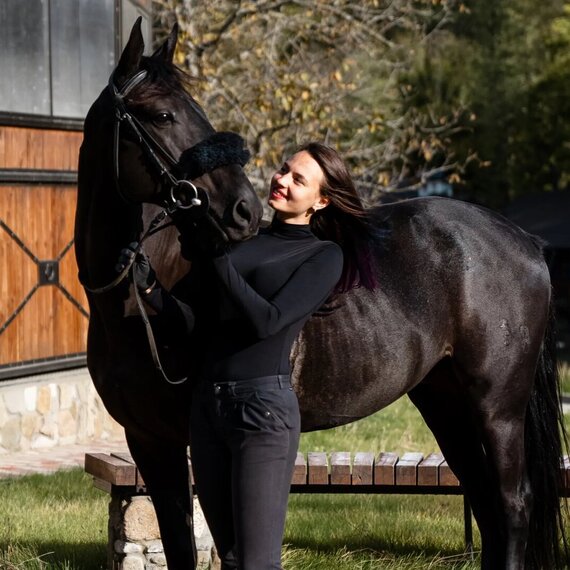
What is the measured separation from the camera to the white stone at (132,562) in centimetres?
521

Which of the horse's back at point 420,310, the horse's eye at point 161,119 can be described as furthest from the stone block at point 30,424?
the horse's eye at point 161,119

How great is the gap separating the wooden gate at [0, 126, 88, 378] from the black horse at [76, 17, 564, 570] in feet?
15.1

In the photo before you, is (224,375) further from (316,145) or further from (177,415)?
(316,145)

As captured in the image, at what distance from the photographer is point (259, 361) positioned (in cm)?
351

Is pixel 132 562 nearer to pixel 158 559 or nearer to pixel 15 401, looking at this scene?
pixel 158 559

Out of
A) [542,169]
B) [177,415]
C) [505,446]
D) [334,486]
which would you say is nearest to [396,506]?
[334,486]

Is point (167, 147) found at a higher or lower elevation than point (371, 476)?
higher

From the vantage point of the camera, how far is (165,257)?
414 cm

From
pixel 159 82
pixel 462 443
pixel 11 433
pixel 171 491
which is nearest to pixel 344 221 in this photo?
pixel 159 82

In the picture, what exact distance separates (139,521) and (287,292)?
215cm

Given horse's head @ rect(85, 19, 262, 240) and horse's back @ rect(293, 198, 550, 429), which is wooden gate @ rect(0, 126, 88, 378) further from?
horse's head @ rect(85, 19, 262, 240)

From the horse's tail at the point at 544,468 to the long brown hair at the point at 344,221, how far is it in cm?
119

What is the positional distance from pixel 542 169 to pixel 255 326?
2647 cm

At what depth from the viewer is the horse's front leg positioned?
13.8 ft
